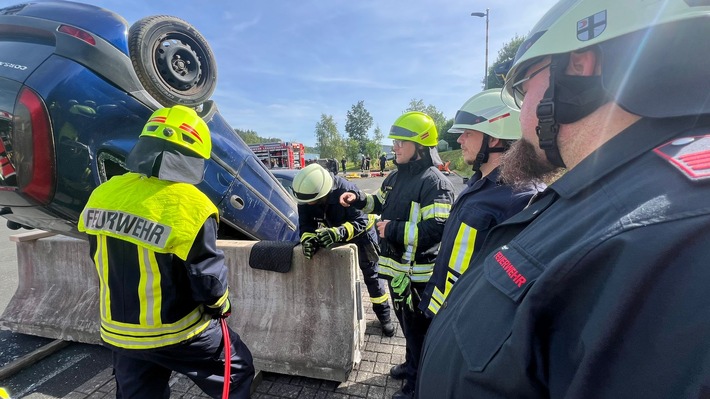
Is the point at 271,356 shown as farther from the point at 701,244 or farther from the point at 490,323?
the point at 701,244

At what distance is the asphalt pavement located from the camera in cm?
275

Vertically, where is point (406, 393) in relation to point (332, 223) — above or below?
below

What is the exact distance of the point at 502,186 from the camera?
5.82ft

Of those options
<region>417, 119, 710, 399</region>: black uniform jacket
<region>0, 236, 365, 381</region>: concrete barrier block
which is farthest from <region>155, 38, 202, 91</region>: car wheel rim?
<region>417, 119, 710, 399</region>: black uniform jacket

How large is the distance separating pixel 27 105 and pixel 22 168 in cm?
42

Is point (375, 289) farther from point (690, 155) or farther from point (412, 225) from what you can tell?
point (690, 155)

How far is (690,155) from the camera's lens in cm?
59

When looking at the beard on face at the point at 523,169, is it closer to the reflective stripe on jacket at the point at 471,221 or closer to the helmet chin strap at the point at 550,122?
the reflective stripe on jacket at the point at 471,221

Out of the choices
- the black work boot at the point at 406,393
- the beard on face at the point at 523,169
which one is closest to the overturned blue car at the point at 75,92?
the black work boot at the point at 406,393

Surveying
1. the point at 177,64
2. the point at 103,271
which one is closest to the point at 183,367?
the point at 103,271

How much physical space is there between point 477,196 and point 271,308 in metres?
2.16

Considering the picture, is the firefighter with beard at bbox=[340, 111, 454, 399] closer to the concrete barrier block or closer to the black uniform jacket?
the concrete barrier block

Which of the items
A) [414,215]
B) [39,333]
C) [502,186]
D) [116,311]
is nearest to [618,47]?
[502,186]

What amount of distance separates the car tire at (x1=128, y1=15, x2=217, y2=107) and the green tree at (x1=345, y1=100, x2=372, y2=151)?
74.5 metres
